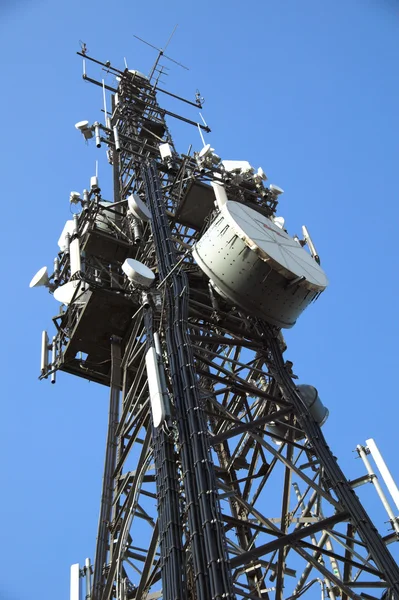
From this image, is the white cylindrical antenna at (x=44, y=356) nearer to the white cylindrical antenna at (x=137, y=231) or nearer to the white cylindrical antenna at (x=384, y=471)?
the white cylindrical antenna at (x=137, y=231)

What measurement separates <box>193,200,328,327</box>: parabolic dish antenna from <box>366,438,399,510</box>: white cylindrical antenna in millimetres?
3225

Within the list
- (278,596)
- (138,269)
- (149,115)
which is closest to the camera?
(278,596)

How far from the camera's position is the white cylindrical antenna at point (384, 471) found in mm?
13024

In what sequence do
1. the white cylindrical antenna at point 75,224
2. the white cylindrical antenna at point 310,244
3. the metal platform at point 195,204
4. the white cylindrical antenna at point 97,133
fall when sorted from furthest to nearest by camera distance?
the white cylindrical antenna at point 97,133
the metal platform at point 195,204
the white cylindrical antenna at point 75,224
the white cylindrical antenna at point 310,244

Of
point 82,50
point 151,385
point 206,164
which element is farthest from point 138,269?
point 82,50

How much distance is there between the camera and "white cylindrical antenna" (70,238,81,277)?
17.5m

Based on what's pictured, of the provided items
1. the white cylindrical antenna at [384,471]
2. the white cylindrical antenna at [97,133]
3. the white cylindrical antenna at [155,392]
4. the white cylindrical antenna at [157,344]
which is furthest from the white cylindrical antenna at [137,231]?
the white cylindrical antenna at [384,471]

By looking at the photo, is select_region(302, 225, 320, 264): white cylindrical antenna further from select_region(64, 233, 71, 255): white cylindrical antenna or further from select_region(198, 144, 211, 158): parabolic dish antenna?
select_region(64, 233, 71, 255): white cylindrical antenna

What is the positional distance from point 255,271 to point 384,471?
15.5 feet

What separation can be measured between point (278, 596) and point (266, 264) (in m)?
6.38

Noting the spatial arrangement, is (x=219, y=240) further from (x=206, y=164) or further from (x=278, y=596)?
(x=278, y=596)

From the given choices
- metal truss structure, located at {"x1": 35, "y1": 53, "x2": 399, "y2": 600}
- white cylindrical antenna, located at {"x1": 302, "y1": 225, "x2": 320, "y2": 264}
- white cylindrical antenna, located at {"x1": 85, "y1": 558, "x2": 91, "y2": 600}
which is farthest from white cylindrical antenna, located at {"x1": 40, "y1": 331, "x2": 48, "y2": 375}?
white cylindrical antenna, located at {"x1": 302, "y1": 225, "x2": 320, "y2": 264}

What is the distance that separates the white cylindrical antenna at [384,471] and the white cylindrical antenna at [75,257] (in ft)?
26.8

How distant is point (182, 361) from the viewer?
12.9 metres
